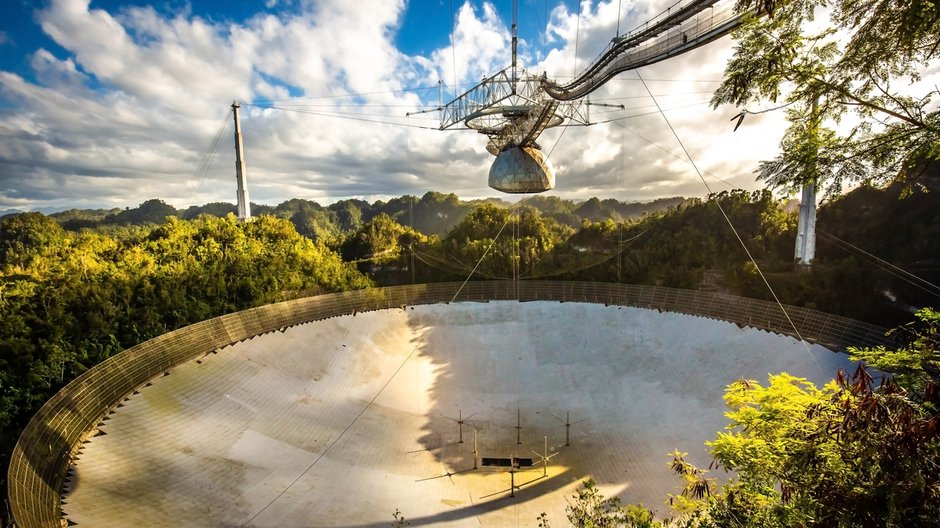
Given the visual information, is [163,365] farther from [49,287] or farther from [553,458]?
[553,458]

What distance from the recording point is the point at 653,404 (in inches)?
498

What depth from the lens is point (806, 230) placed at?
56.8 ft

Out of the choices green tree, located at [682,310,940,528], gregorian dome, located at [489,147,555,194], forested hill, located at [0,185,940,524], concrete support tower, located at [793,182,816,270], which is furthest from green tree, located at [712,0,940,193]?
concrete support tower, located at [793,182,816,270]

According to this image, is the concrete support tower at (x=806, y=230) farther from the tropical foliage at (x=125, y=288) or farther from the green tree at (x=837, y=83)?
the tropical foliage at (x=125, y=288)

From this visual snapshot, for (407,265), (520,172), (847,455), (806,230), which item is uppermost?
(520,172)

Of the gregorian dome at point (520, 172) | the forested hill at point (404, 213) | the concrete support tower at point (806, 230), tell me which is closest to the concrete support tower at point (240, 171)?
the gregorian dome at point (520, 172)

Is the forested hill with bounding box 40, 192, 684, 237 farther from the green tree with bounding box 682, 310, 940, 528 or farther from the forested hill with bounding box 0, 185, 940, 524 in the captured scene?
the green tree with bounding box 682, 310, 940, 528

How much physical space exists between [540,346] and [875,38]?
45.6 ft

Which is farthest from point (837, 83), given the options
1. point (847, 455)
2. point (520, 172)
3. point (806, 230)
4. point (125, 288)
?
point (125, 288)

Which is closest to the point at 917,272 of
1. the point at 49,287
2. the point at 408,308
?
the point at 408,308

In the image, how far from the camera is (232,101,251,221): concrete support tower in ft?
68.6

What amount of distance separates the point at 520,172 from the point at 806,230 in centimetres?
1292

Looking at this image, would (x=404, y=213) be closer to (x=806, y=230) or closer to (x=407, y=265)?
(x=407, y=265)

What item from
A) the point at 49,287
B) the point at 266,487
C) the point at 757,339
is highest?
the point at 49,287
